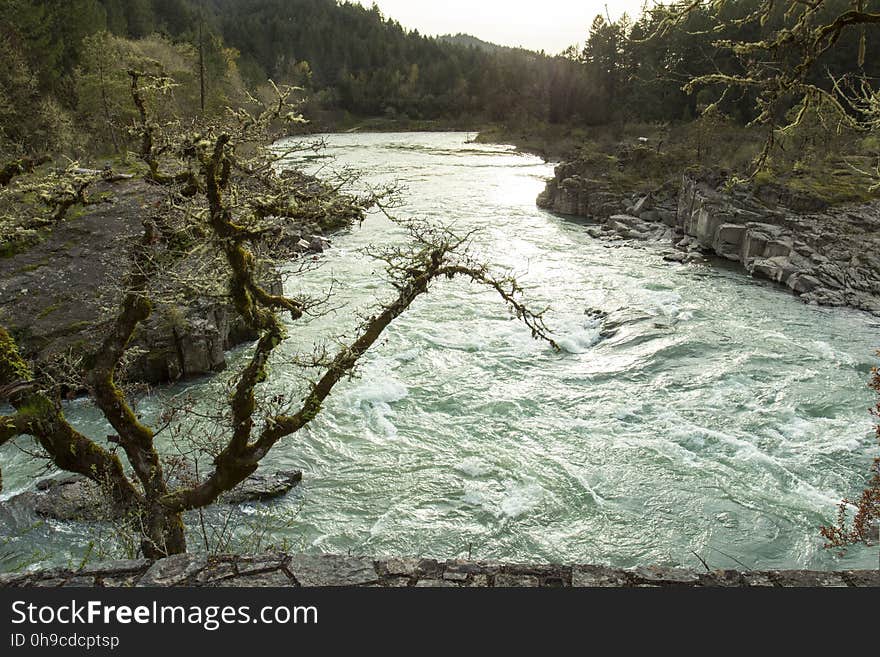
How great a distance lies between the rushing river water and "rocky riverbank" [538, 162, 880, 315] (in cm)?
196

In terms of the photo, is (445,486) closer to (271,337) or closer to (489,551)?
(489,551)

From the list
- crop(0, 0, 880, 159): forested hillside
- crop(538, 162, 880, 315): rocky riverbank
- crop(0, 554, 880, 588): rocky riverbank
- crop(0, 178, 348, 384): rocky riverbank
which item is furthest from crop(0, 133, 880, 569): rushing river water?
crop(0, 0, 880, 159): forested hillside

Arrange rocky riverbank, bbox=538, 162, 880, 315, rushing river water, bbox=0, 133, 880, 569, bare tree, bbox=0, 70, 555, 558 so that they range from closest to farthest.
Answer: bare tree, bbox=0, 70, 555, 558 → rushing river water, bbox=0, 133, 880, 569 → rocky riverbank, bbox=538, 162, 880, 315

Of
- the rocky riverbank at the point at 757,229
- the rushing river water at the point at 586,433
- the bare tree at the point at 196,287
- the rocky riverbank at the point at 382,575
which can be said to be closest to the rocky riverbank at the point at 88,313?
the rushing river water at the point at 586,433

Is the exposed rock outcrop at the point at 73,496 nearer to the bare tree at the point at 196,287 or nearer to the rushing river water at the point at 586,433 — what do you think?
the rushing river water at the point at 586,433

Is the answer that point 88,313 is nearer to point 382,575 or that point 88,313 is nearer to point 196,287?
point 196,287

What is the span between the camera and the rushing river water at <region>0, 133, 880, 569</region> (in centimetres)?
941

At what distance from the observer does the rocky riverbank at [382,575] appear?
15.2ft

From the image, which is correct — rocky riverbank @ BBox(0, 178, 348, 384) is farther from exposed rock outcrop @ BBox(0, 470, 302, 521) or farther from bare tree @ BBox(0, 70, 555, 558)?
bare tree @ BBox(0, 70, 555, 558)

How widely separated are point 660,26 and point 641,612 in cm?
477

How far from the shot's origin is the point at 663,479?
10.9m

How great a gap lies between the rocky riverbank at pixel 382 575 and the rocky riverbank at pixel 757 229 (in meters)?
17.5

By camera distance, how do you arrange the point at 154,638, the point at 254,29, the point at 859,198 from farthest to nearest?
the point at 254,29 → the point at 859,198 → the point at 154,638

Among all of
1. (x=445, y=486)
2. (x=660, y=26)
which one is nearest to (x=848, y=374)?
(x=445, y=486)
